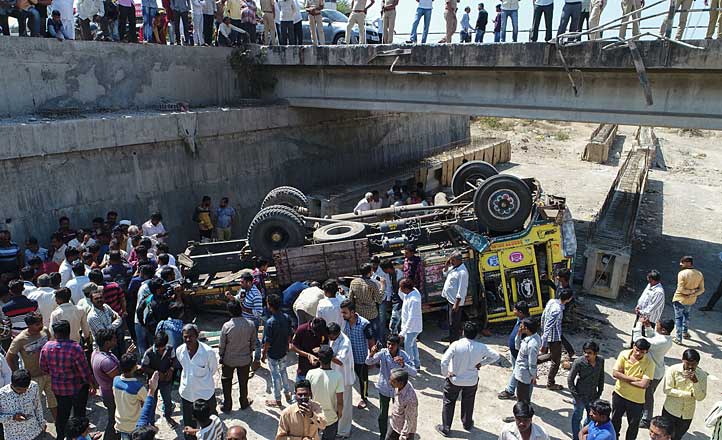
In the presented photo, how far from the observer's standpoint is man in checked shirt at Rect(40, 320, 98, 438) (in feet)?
17.2

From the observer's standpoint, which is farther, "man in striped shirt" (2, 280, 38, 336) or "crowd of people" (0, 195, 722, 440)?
"man in striped shirt" (2, 280, 38, 336)

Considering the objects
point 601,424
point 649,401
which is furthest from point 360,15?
point 601,424

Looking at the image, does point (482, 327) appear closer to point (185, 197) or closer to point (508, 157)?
point (185, 197)

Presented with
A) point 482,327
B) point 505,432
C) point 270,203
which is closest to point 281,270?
point 270,203

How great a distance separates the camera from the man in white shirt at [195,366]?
207 inches

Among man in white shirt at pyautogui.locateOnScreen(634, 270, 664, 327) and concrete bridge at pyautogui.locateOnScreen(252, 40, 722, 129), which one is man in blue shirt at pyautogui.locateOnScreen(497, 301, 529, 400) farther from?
concrete bridge at pyautogui.locateOnScreen(252, 40, 722, 129)

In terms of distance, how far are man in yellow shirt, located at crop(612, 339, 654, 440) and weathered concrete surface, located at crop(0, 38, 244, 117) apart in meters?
11.7

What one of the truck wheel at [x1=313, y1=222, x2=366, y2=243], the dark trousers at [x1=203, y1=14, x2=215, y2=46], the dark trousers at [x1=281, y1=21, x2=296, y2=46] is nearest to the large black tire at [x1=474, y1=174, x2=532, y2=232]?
the truck wheel at [x1=313, y1=222, x2=366, y2=243]

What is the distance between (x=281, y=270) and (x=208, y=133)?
598 cm

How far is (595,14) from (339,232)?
7405mm

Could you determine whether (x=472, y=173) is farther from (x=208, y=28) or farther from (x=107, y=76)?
(x=208, y=28)

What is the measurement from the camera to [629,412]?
5.50 metres

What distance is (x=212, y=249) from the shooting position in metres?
9.42

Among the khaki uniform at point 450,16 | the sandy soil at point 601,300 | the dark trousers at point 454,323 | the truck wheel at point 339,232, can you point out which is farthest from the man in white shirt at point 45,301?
the khaki uniform at point 450,16
